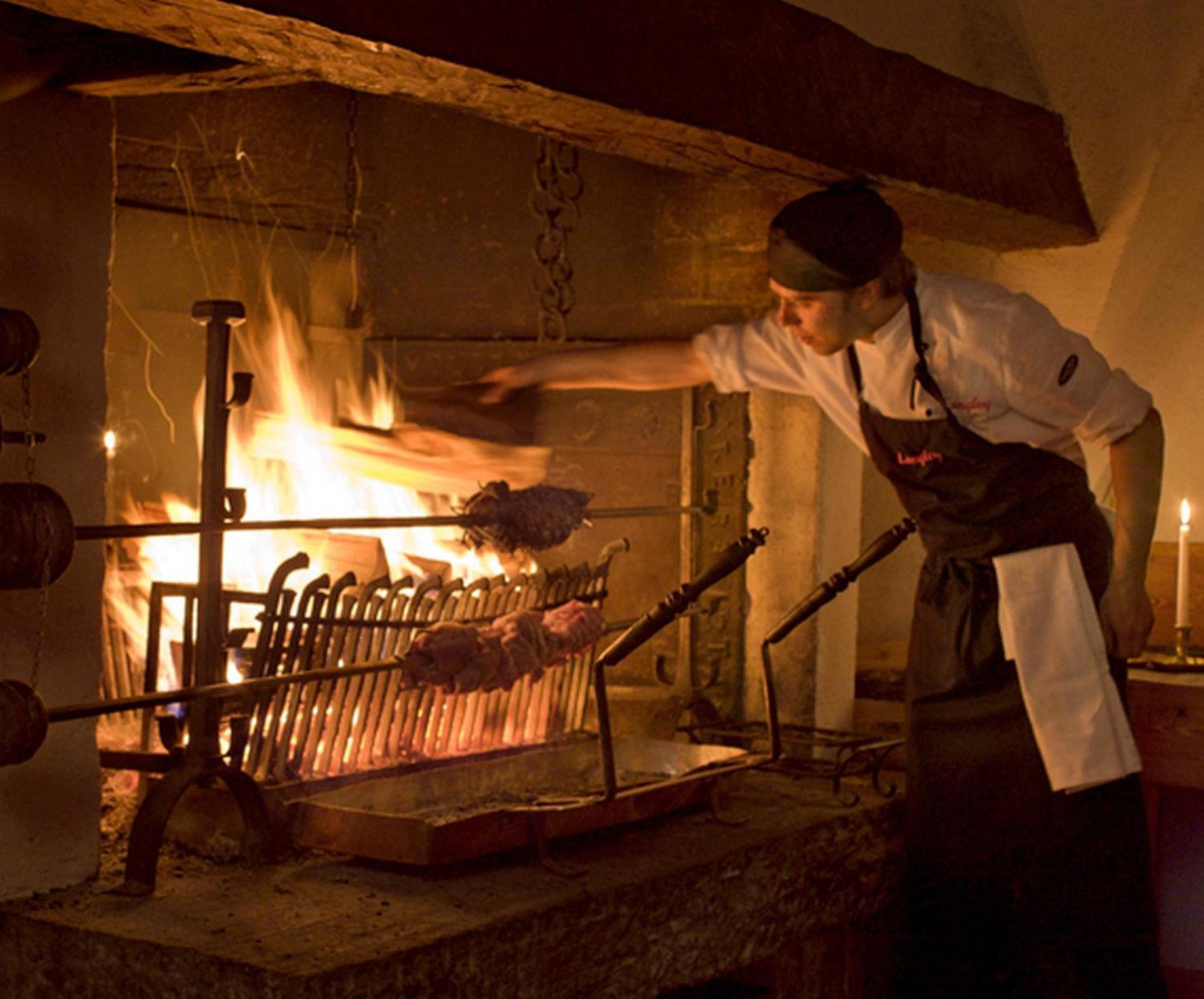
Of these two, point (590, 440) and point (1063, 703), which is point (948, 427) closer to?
point (1063, 703)

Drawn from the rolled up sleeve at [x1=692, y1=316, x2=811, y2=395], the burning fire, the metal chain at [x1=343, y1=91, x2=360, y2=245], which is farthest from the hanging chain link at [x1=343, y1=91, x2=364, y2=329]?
the rolled up sleeve at [x1=692, y1=316, x2=811, y2=395]

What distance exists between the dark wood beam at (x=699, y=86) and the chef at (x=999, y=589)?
221mm

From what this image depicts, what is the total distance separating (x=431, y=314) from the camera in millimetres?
5301

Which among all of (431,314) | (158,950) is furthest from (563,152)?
(158,950)

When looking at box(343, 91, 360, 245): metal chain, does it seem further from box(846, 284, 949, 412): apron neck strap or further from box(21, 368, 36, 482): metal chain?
box(21, 368, 36, 482): metal chain

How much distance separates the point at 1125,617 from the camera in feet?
12.5

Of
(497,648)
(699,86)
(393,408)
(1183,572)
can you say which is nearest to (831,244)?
(699,86)

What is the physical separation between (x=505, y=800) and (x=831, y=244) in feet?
5.11

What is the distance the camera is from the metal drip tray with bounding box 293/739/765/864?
3.27 metres

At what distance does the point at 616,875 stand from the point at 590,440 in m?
1.96

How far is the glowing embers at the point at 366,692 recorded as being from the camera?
3559mm

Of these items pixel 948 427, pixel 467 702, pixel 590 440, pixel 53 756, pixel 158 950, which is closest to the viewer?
pixel 158 950

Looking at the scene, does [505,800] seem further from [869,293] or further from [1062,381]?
[1062,381]

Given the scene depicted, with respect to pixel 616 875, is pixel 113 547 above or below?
above
